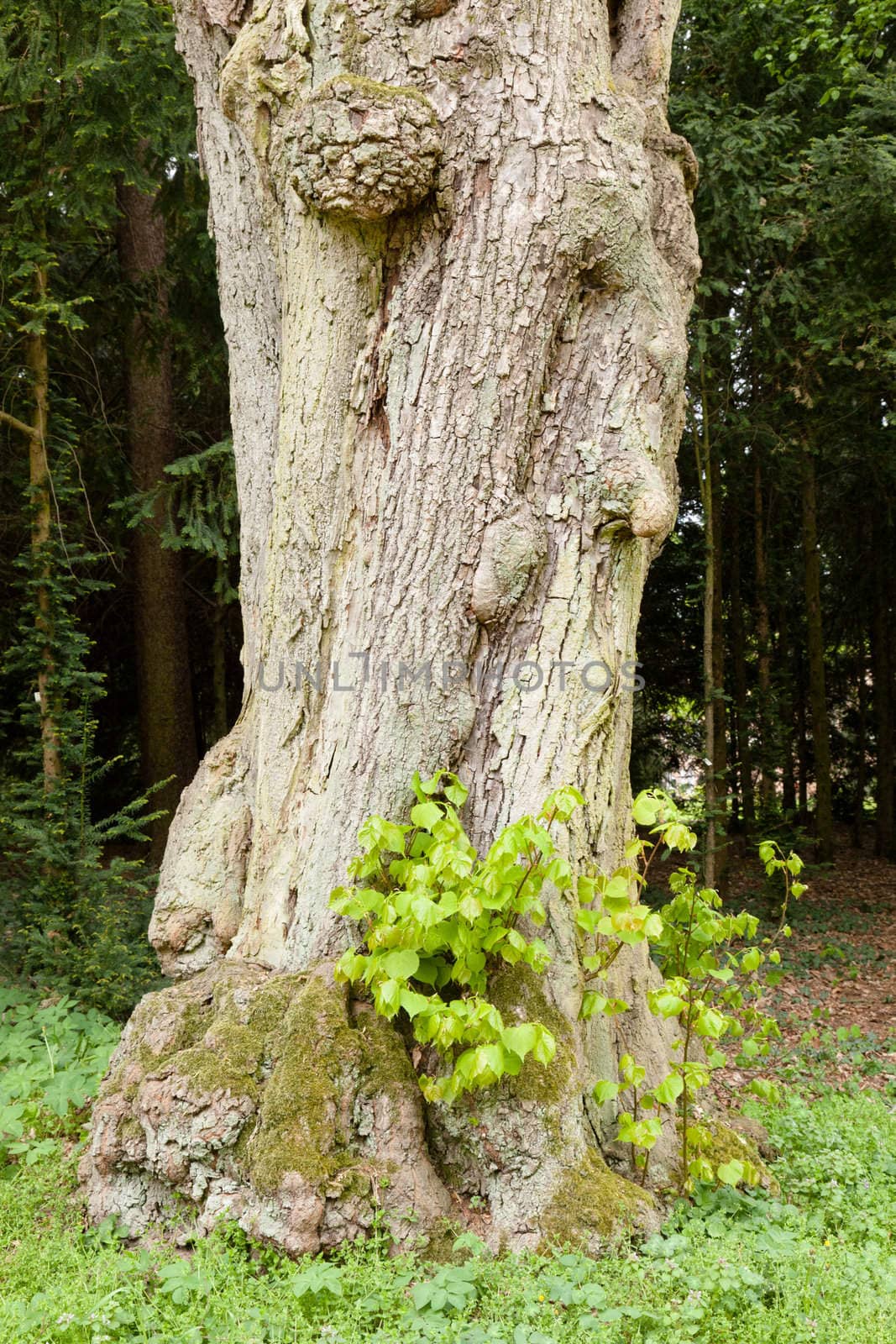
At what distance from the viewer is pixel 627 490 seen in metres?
3.25

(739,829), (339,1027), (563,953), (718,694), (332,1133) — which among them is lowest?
(739,829)

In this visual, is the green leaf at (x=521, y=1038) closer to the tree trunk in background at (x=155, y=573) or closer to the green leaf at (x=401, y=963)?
the green leaf at (x=401, y=963)

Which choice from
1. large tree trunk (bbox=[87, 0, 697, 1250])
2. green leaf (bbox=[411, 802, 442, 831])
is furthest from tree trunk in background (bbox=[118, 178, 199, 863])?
green leaf (bbox=[411, 802, 442, 831])

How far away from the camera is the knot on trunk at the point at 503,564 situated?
125 inches

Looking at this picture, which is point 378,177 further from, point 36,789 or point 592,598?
point 36,789

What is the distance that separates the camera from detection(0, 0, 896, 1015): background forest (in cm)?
636

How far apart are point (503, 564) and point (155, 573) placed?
21.9ft

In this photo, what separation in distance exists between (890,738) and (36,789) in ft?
34.5

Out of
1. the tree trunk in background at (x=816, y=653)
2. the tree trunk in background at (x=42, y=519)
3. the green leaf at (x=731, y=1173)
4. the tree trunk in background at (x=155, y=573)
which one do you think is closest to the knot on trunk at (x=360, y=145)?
the green leaf at (x=731, y=1173)

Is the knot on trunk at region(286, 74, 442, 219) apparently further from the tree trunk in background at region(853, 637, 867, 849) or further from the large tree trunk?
the tree trunk in background at region(853, 637, 867, 849)

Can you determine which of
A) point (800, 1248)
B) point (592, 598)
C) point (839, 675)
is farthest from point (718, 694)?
point (839, 675)

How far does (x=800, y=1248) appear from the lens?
2.75 meters

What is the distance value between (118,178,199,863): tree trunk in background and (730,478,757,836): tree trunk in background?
20.0 feet

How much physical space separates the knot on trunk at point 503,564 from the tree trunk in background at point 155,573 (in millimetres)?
6345
